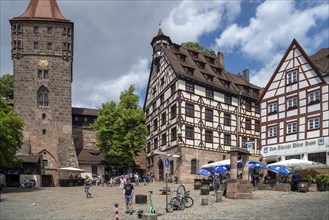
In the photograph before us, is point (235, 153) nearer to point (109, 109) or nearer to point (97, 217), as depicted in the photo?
point (97, 217)

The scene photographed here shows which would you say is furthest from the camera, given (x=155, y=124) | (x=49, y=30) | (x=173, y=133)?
(x=49, y=30)

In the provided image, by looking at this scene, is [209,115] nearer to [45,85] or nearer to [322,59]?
[322,59]

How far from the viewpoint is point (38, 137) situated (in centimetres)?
5181

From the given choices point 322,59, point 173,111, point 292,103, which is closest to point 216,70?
point 173,111

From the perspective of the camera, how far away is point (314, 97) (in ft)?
123

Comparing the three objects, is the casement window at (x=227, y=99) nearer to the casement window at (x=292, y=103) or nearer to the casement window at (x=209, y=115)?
the casement window at (x=209, y=115)

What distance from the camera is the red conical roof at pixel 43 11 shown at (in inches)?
2176

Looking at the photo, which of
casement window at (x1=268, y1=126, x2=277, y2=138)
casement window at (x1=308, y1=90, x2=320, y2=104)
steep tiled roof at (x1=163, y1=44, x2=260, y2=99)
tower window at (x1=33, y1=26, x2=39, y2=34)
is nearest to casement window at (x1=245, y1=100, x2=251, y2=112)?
steep tiled roof at (x1=163, y1=44, x2=260, y2=99)

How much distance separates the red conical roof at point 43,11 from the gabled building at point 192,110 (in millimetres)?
14664

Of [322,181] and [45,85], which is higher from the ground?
[45,85]

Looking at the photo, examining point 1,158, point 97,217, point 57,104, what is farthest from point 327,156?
point 57,104

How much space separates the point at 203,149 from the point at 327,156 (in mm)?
14230

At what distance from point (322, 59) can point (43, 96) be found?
3411 centimetres

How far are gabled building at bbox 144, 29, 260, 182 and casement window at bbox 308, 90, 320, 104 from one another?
7.03m
